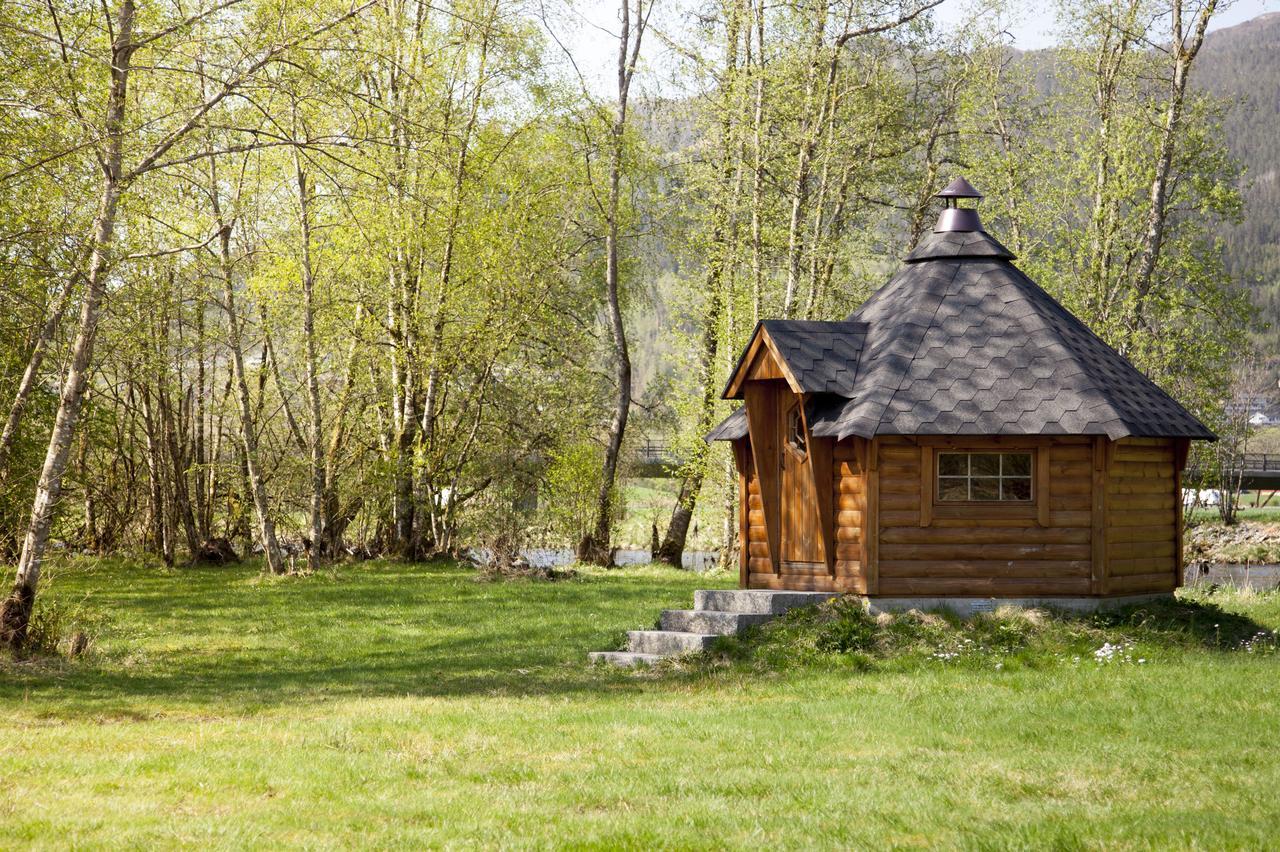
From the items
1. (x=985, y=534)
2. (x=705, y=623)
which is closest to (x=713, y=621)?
(x=705, y=623)

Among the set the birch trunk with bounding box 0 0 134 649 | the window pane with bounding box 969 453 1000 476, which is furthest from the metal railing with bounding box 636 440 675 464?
the birch trunk with bounding box 0 0 134 649

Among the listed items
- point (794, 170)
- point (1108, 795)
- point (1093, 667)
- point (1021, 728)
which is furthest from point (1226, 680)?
point (794, 170)

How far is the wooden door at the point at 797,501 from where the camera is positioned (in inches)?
572

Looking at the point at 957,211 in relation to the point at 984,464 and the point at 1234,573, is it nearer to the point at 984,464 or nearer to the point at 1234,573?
the point at 984,464

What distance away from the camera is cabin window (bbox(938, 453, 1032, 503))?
1385cm

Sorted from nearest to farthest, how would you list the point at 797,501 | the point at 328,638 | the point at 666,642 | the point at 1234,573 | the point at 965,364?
the point at 666,642, the point at 965,364, the point at 797,501, the point at 328,638, the point at 1234,573

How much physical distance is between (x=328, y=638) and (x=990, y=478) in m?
8.63

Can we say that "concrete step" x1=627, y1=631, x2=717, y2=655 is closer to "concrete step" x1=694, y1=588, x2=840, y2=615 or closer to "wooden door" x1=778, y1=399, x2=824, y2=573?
"concrete step" x1=694, y1=588, x2=840, y2=615

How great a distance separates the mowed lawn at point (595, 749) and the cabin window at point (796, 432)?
9.92 ft

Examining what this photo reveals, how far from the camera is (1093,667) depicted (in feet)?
39.3

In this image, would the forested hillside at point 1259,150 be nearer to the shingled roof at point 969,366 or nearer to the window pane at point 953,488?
the shingled roof at point 969,366

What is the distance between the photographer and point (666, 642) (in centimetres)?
1403

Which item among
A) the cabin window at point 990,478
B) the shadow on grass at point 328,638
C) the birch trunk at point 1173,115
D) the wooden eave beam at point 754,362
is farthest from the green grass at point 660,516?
the cabin window at point 990,478

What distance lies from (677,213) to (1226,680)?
2216 centimetres
